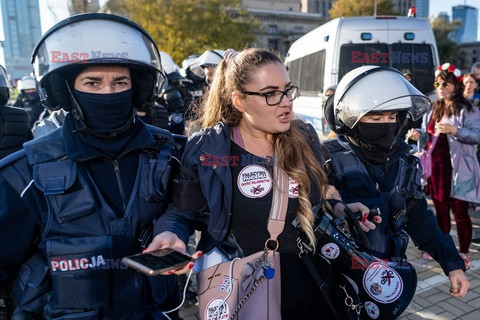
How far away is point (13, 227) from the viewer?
1520 millimetres

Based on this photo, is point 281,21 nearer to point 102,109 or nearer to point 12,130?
point 12,130

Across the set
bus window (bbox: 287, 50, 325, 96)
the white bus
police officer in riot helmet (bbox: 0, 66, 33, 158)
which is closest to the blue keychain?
police officer in riot helmet (bbox: 0, 66, 33, 158)

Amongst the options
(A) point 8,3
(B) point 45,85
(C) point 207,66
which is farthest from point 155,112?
(A) point 8,3

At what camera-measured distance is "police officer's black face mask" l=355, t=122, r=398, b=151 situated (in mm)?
2217

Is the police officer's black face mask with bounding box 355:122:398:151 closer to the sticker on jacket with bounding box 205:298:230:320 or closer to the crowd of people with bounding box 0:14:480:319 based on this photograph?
the crowd of people with bounding box 0:14:480:319

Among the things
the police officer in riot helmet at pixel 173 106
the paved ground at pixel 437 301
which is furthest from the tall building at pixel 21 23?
the paved ground at pixel 437 301

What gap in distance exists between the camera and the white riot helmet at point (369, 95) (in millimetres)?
2205

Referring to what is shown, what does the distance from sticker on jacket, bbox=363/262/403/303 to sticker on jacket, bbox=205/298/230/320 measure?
0.63 meters

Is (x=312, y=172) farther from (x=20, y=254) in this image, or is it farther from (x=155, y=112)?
(x=155, y=112)

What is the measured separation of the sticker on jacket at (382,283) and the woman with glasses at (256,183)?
0.56ft

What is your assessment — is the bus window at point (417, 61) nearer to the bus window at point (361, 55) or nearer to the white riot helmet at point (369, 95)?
the bus window at point (361, 55)

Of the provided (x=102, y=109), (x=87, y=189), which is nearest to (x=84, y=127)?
(x=102, y=109)

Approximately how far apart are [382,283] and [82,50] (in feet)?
5.18

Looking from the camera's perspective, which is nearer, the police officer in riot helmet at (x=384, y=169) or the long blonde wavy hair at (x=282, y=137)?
the long blonde wavy hair at (x=282, y=137)
